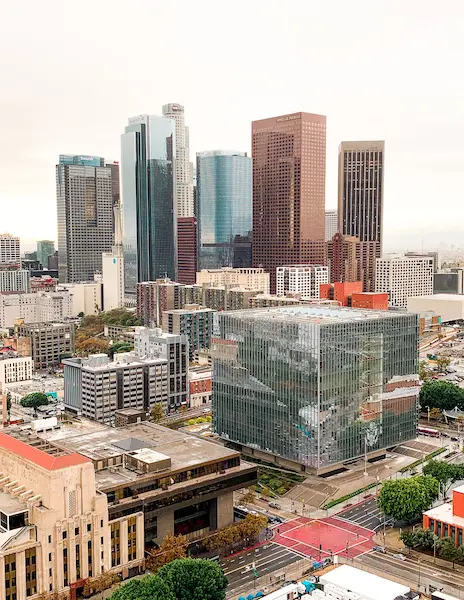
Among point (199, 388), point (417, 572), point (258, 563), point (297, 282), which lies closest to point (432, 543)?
point (417, 572)

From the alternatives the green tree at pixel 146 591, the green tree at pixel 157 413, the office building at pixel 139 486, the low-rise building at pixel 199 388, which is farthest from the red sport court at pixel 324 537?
Result: the low-rise building at pixel 199 388

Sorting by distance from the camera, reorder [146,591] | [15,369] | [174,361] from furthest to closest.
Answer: [15,369] → [174,361] → [146,591]

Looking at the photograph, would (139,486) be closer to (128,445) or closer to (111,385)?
(128,445)

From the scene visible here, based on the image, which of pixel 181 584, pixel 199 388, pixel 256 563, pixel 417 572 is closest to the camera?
pixel 181 584

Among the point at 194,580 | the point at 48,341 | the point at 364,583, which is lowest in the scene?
the point at 364,583

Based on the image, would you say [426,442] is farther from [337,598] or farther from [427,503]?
[337,598]

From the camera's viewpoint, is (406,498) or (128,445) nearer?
(406,498)

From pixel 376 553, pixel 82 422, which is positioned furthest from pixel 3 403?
pixel 376 553
